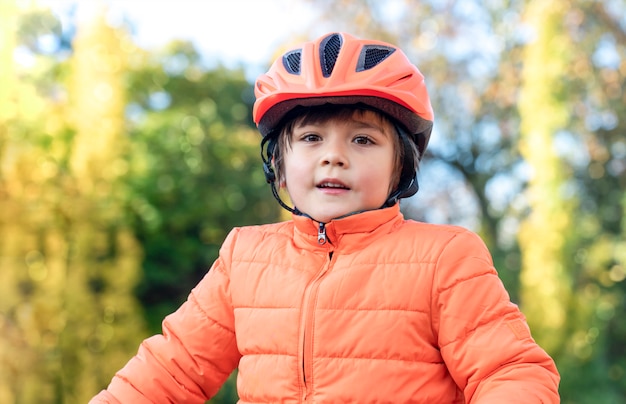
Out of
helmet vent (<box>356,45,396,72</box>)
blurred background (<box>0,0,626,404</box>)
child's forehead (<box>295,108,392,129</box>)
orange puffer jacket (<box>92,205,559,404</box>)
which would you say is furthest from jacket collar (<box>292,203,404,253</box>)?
blurred background (<box>0,0,626,404</box>)

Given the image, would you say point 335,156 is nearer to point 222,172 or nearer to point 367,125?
point 367,125

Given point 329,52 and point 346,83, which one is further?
point 329,52

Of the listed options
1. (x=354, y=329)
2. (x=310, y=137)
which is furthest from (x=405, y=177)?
(x=354, y=329)

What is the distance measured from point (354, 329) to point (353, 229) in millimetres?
304

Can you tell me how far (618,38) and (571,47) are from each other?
6.72 feet

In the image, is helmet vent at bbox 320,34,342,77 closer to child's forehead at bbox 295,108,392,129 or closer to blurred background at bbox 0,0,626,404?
child's forehead at bbox 295,108,392,129

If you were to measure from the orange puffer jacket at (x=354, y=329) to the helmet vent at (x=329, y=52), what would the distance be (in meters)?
0.45

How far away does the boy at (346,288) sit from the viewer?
1979 mm

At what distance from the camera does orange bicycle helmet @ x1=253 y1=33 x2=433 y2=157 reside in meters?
2.23

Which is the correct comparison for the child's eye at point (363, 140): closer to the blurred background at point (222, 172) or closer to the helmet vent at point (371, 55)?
the helmet vent at point (371, 55)

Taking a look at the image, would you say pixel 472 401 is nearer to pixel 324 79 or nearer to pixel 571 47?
pixel 324 79

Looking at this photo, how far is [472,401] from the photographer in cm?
193

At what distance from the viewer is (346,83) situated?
7.34 feet

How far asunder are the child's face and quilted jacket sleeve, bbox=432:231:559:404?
0.99ft
